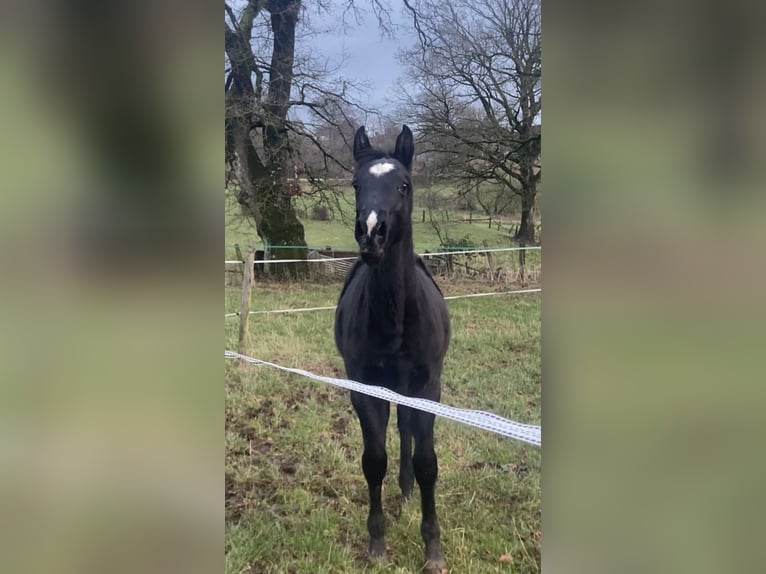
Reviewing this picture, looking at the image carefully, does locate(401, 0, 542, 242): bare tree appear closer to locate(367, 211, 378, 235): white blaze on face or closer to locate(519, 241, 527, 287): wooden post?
locate(519, 241, 527, 287): wooden post

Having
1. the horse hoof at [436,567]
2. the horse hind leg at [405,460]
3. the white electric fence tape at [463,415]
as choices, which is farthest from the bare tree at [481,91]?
the horse hoof at [436,567]

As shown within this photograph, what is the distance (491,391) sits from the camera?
1592 mm

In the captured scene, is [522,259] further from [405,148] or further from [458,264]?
[405,148]

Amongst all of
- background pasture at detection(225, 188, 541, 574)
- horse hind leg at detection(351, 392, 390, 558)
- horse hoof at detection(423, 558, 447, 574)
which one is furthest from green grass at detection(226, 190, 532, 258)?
horse hoof at detection(423, 558, 447, 574)

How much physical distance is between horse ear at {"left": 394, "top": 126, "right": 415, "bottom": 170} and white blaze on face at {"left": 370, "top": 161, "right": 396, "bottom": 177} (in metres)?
0.05

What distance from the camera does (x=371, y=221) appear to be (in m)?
1.38

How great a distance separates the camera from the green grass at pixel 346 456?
5.05 ft

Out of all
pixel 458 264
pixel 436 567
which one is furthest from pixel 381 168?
pixel 436 567

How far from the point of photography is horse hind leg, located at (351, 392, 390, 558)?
5.50 feet

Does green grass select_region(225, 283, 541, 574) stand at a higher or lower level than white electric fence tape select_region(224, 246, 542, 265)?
lower

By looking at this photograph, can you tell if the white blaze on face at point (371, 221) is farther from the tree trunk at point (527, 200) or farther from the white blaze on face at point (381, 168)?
the tree trunk at point (527, 200)
